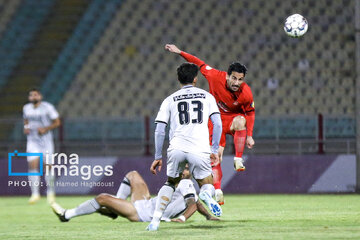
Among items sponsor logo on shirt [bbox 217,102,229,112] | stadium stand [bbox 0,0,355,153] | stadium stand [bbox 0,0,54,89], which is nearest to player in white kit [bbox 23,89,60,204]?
stadium stand [bbox 0,0,355,153]

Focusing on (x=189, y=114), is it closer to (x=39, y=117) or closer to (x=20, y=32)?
(x=39, y=117)

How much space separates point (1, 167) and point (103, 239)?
29.0 feet

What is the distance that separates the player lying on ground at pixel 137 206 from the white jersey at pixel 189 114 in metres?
0.64

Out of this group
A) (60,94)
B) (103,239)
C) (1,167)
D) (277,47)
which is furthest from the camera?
(60,94)

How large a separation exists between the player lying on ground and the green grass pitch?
134 millimetres

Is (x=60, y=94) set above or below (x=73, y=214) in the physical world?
above

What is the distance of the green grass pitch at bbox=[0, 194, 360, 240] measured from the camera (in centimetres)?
744

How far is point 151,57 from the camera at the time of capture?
19188 mm

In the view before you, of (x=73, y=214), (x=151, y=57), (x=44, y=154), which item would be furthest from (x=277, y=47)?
(x=73, y=214)

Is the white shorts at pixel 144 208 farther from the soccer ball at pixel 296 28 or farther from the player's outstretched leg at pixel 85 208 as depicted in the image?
the soccer ball at pixel 296 28

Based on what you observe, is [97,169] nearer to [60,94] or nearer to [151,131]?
[151,131]

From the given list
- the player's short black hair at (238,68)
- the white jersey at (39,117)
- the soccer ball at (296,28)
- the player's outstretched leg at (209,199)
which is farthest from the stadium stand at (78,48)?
the player's outstretched leg at (209,199)

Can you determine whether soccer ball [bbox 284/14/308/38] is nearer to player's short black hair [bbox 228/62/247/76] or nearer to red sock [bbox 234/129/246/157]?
red sock [bbox 234/129/246/157]

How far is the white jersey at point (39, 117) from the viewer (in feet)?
46.8
